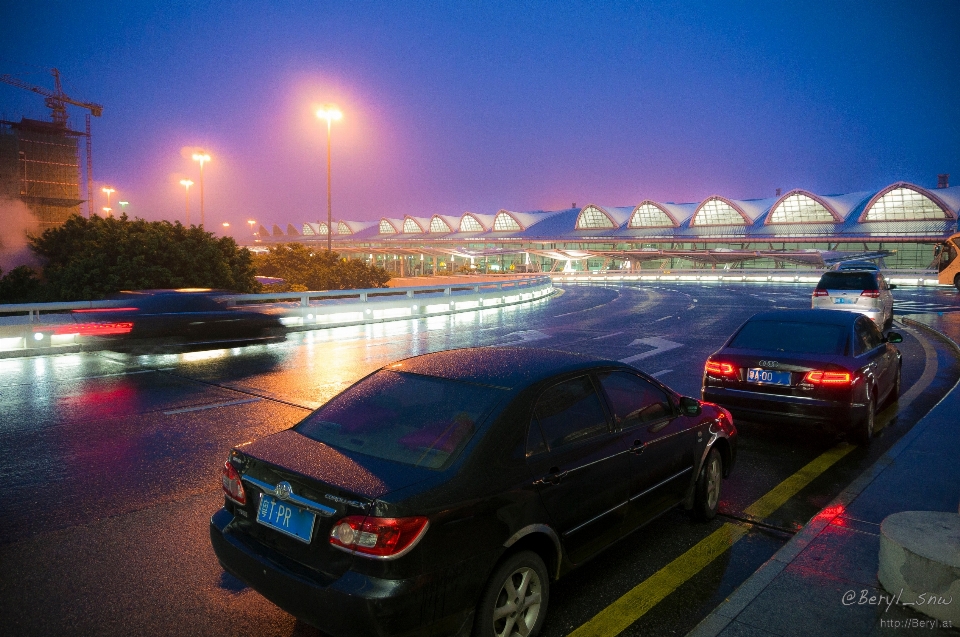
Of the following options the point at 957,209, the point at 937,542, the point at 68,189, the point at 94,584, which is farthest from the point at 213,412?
the point at 957,209

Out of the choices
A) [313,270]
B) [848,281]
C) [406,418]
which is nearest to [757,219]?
[313,270]

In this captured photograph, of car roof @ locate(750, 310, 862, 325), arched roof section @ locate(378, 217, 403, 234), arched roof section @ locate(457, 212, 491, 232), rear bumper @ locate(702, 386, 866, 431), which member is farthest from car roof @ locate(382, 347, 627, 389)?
arched roof section @ locate(378, 217, 403, 234)

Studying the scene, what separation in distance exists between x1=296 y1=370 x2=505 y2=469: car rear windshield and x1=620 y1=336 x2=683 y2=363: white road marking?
8.66 meters

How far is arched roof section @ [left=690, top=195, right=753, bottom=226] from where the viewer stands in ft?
281

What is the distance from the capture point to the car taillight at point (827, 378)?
264 inches

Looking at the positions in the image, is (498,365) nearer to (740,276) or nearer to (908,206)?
(740,276)

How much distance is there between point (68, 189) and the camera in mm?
68062

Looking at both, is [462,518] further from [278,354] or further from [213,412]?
[278,354]

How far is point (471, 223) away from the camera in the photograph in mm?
120750

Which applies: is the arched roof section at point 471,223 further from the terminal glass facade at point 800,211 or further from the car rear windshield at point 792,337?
the car rear windshield at point 792,337

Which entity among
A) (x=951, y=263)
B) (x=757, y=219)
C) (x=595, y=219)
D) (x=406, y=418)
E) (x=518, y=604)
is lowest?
(x=518, y=604)

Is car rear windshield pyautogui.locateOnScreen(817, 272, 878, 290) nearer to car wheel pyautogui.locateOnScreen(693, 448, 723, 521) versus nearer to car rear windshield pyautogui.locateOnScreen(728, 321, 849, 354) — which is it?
car rear windshield pyautogui.locateOnScreen(728, 321, 849, 354)

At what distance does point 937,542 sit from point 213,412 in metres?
7.39

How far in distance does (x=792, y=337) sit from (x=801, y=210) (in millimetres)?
82040
